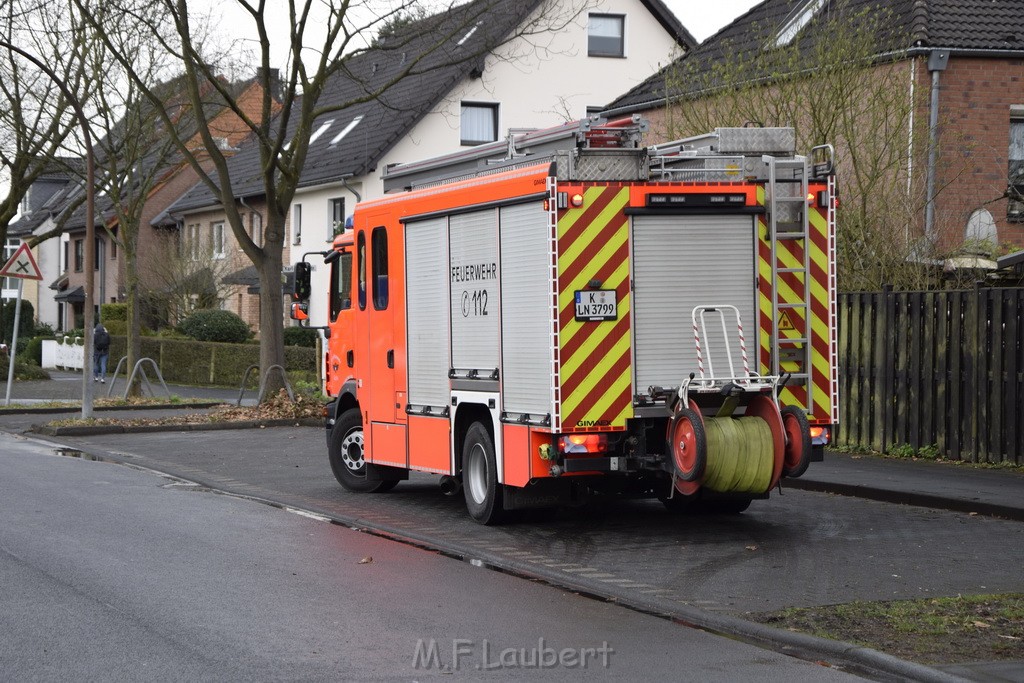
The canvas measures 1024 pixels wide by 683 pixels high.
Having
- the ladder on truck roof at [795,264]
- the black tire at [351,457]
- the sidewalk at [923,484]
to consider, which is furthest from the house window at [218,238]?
the ladder on truck roof at [795,264]

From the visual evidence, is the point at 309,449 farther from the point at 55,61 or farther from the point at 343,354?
the point at 55,61

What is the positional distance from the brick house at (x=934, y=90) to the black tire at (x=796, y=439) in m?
8.38

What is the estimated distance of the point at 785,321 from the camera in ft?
36.7

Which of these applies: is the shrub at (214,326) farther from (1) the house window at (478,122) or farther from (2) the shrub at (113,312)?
(2) the shrub at (113,312)

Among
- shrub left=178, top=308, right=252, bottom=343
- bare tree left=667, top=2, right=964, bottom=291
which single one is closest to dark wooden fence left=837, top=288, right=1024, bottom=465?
bare tree left=667, top=2, right=964, bottom=291

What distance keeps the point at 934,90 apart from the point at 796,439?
1425 centimetres

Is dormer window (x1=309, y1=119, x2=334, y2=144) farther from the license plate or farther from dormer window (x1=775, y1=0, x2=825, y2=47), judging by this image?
the license plate

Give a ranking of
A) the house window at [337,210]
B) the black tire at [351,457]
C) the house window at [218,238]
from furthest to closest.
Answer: the house window at [218,238] → the house window at [337,210] → the black tire at [351,457]

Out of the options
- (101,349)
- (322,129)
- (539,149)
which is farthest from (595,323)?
(322,129)

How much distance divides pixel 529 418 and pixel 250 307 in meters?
42.8

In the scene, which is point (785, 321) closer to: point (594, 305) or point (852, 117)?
point (594, 305)

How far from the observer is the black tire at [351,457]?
14.4 m

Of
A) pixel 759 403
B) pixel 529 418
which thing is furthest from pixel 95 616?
pixel 759 403

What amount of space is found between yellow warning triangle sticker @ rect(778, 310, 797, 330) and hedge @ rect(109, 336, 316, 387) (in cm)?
2474
